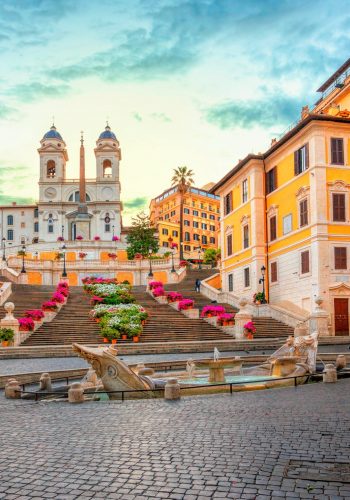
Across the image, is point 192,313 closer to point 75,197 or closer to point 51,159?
point 75,197

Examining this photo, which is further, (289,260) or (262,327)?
(289,260)

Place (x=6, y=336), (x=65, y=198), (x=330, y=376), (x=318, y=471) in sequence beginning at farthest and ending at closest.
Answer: (x=65, y=198), (x=6, y=336), (x=330, y=376), (x=318, y=471)

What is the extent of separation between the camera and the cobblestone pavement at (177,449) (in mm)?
6590

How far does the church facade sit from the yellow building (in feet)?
196

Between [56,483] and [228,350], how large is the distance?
20.7 m

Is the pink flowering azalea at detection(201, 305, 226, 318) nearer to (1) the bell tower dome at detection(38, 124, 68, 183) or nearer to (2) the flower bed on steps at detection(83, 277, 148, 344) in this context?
(2) the flower bed on steps at detection(83, 277, 148, 344)

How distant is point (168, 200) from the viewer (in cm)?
12725

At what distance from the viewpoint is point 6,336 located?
27094mm

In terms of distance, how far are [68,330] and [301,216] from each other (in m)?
15.5

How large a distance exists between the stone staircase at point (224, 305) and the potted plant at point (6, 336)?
1280 cm

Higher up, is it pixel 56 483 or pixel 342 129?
pixel 342 129

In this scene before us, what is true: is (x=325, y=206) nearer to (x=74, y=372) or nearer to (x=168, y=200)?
(x=74, y=372)

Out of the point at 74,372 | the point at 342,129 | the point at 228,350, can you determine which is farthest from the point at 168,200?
the point at 74,372

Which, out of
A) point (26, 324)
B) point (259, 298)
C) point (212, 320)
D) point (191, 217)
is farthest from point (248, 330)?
point (191, 217)
